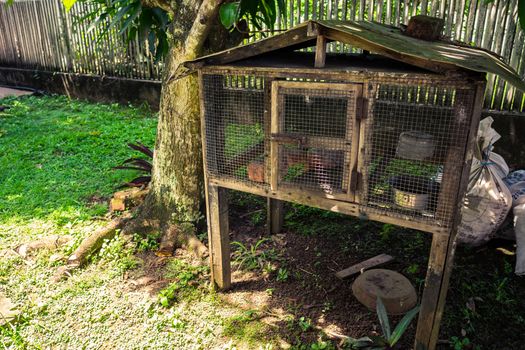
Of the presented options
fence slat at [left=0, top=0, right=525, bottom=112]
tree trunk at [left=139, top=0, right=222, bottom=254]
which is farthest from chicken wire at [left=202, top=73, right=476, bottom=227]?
fence slat at [left=0, top=0, right=525, bottom=112]

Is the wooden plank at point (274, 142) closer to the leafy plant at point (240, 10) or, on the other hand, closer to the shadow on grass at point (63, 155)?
the leafy plant at point (240, 10)

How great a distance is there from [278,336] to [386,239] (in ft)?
4.97

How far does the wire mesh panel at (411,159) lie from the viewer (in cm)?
211

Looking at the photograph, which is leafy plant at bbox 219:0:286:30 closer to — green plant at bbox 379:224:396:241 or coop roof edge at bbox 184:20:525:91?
coop roof edge at bbox 184:20:525:91

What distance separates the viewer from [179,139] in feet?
11.9

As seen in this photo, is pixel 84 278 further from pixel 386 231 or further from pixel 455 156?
pixel 455 156

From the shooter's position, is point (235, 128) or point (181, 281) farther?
point (181, 281)

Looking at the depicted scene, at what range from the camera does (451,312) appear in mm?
2869

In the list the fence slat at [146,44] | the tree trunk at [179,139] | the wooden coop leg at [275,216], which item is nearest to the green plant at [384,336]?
the wooden coop leg at [275,216]

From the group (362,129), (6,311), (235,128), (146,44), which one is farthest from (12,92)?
(362,129)

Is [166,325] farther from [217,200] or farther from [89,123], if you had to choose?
[89,123]

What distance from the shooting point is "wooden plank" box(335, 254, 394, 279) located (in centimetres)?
328

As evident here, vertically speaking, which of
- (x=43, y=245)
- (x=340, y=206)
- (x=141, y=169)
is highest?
(x=340, y=206)

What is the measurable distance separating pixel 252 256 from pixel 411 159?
182cm
